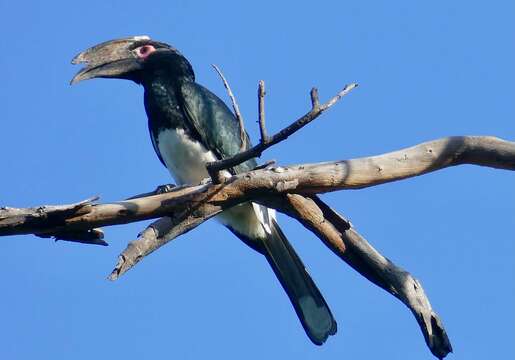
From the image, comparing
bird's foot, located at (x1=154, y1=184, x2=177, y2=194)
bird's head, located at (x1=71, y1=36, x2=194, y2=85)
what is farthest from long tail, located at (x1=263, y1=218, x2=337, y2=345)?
bird's head, located at (x1=71, y1=36, x2=194, y2=85)

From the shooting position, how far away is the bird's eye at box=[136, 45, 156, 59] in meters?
7.18

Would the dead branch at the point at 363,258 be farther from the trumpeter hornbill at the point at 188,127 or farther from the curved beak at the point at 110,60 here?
the curved beak at the point at 110,60

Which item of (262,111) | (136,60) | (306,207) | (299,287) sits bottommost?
(299,287)

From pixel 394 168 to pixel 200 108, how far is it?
2035 mm

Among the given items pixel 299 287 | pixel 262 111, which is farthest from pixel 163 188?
pixel 262 111

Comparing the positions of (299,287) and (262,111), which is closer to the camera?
(262,111)

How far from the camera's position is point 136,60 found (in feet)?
23.4

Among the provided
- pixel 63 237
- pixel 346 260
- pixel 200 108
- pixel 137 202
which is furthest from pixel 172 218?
pixel 200 108

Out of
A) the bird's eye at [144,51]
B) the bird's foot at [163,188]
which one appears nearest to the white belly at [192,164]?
the bird's eye at [144,51]

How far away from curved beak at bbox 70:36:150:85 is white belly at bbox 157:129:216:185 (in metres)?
0.63

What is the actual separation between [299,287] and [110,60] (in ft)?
7.37

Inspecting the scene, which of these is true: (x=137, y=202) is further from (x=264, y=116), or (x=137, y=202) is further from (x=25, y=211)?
(x=264, y=116)

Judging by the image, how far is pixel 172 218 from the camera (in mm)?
4977

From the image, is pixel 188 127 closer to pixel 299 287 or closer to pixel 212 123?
pixel 212 123
